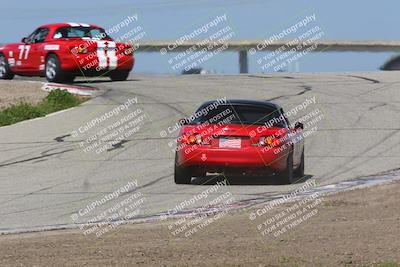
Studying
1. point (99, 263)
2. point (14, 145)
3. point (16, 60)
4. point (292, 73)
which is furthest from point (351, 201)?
point (292, 73)

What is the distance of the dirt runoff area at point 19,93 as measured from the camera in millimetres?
25125

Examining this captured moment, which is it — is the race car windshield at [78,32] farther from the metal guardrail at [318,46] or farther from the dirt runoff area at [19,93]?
the metal guardrail at [318,46]

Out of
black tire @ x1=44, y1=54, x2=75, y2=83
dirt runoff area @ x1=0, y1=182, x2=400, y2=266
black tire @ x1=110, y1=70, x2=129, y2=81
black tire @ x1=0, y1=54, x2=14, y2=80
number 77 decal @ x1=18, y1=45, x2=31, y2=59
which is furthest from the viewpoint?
black tire @ x1=0, y1=54, x2=14, y2=80

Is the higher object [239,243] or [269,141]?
[239,243]

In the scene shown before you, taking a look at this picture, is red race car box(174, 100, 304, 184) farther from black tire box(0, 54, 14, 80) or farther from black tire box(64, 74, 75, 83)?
black tire box(0, 54, 14, 80)

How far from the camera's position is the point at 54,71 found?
92.0 ft

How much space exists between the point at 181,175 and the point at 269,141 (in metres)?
1.37

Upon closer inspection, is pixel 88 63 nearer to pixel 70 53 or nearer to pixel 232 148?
pixel 70 53

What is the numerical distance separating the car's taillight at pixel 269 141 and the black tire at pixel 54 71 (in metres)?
13.8

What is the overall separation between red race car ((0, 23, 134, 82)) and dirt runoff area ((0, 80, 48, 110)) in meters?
0.84

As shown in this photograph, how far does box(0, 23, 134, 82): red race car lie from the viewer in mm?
27219

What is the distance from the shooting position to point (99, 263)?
8.77m

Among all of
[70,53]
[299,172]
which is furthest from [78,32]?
[299,172]

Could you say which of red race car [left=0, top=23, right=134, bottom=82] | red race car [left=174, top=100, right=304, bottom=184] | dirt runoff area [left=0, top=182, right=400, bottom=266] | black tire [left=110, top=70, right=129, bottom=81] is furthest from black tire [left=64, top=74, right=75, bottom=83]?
dirt runoff area [left=0, top=182, right=400, bottom=266]
